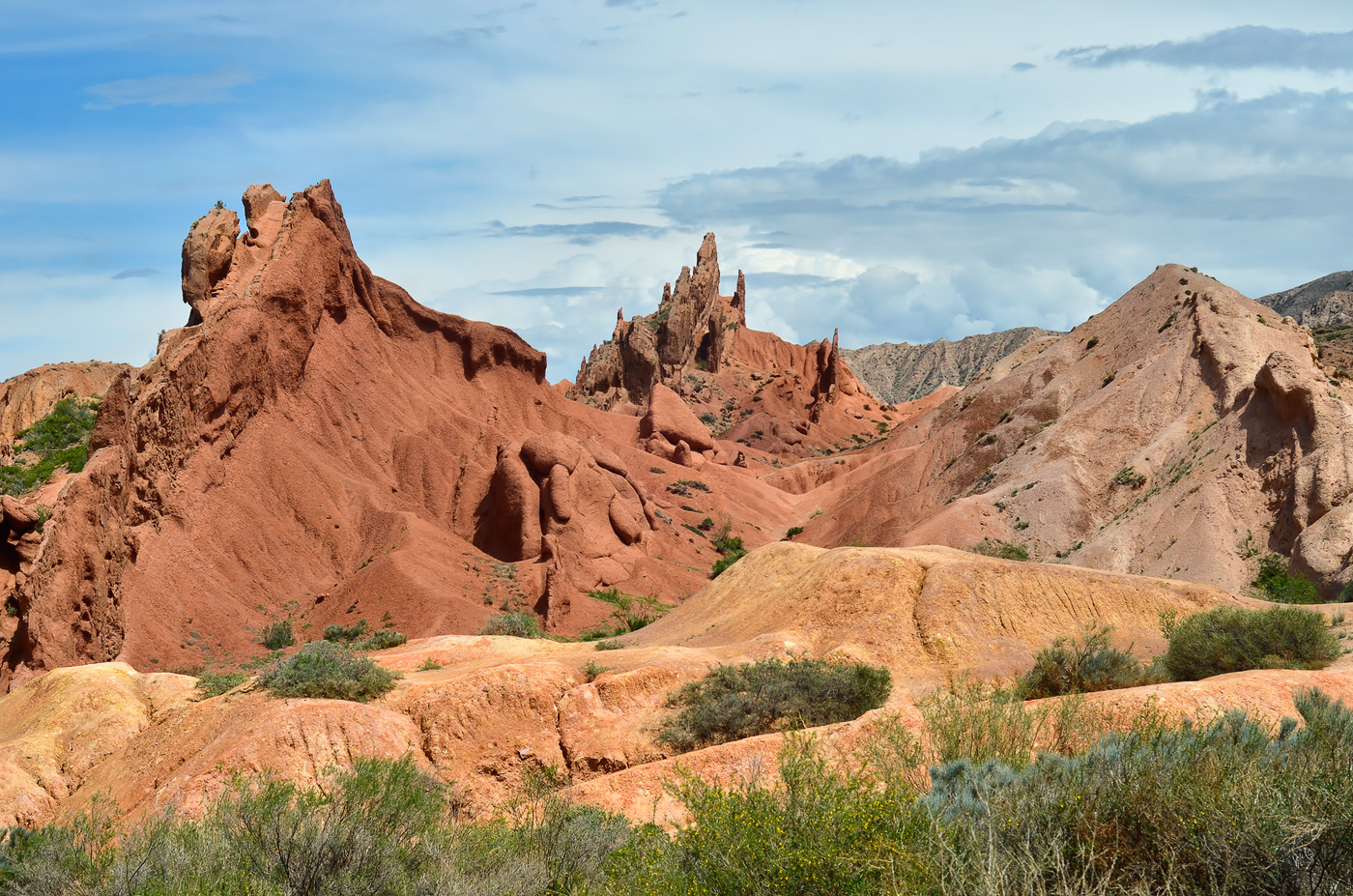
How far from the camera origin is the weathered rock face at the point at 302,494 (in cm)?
2791

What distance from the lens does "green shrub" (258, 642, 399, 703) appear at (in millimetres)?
17516

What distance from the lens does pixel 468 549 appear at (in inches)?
1642

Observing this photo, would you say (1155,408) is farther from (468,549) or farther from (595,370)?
(595,370)

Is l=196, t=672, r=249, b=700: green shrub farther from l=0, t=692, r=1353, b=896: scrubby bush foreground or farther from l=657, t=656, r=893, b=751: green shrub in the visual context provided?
l=657, t=656, r=893, b=751: green shrub

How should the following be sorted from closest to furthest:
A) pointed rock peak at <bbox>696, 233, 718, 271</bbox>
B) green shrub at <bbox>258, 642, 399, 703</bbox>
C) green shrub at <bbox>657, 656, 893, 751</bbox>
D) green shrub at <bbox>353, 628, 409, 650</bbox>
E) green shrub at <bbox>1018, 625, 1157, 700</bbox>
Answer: green shrub at <bbox>657, 656, 893, 751</bbox> < green shrub at <bbox>1018, 625, 1157, 700</bbox> < green shrub at <bbox>258, 642, 399, 703</bbox> < green shrub at <bbox>353, 628, 409, 650</bbox> < pointed rock peak at <bbox>696, 233, 718, 271</bbox>

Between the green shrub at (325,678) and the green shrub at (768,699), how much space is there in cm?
536

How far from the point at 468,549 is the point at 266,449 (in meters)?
8.66

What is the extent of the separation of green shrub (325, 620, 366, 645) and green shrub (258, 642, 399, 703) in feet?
50.3

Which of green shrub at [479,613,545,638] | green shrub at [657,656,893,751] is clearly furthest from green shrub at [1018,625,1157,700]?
green shrub at [479,613,545,638]

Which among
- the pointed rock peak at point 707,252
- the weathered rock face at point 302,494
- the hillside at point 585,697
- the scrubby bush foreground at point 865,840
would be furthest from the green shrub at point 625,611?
the pointed rock peak at point 707,252

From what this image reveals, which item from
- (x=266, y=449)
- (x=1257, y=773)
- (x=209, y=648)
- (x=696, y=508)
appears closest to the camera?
(x=1257, y=773)

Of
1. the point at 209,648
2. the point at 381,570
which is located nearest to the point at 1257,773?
the point at 209,648

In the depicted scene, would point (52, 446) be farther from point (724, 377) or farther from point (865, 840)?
point (724, 377)

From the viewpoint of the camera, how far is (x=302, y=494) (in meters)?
39.7
